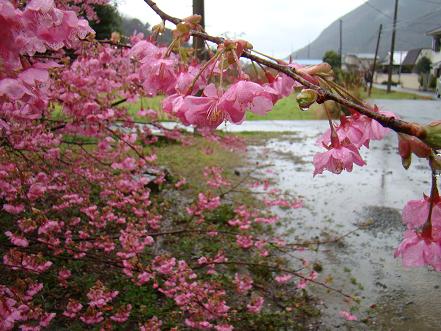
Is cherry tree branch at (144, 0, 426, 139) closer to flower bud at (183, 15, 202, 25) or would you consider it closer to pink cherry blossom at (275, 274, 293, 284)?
flower bud at (183, 15, 202, 25)

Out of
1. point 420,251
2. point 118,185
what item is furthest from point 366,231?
point 420,251

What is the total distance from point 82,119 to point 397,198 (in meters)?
4.77

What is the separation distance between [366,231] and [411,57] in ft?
132

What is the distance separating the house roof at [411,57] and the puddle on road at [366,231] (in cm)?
3314

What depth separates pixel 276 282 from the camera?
3.63 m

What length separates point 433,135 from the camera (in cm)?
57

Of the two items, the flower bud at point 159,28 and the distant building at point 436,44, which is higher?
the distant building at point 436,44

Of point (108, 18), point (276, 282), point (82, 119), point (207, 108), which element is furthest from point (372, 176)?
point (108, 18)

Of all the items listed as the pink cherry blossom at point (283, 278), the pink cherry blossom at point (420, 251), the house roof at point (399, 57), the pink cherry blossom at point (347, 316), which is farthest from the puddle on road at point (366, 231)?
the house roof at point (399, 57)

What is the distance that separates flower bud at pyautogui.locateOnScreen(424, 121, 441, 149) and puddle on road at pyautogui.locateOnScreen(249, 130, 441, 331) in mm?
2801

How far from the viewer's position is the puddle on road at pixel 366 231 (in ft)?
10.8

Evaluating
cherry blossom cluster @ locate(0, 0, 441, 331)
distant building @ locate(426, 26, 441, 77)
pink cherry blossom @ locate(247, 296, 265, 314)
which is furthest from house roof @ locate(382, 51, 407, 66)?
pink cherry blossom @ locate(247, 296, 265, 314)

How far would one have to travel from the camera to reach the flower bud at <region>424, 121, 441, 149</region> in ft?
1.87

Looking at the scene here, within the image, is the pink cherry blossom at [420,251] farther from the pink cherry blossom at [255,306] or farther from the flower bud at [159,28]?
the pink cherry blossom at [255,306]
